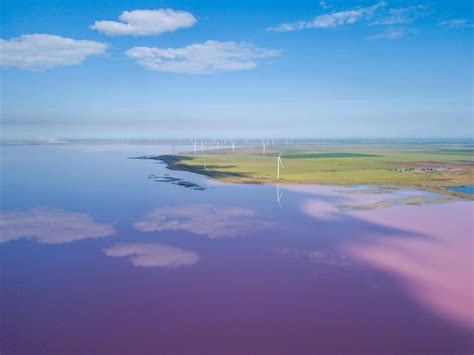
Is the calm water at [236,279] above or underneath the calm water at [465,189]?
underneath

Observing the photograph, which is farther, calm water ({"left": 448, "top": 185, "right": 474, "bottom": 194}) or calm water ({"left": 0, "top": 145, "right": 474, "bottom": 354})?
calm water ({"left": 448, "top": 185, "right": 474, "bottom": 194})

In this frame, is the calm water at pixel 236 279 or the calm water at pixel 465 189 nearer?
the calm water at pixel 236 279

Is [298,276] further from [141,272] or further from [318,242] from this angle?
[141,272]

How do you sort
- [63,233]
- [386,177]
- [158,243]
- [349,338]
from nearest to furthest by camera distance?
[349,338] → [158,243] → [63,233] → [386,177]

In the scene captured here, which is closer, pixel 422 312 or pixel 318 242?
pixel 422 312

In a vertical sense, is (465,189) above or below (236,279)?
above

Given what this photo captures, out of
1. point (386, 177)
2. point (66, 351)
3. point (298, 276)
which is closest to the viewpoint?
point (66, 351)

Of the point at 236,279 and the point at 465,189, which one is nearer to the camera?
the point at 236,279

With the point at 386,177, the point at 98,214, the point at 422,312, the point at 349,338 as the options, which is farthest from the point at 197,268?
the point at 386,177
